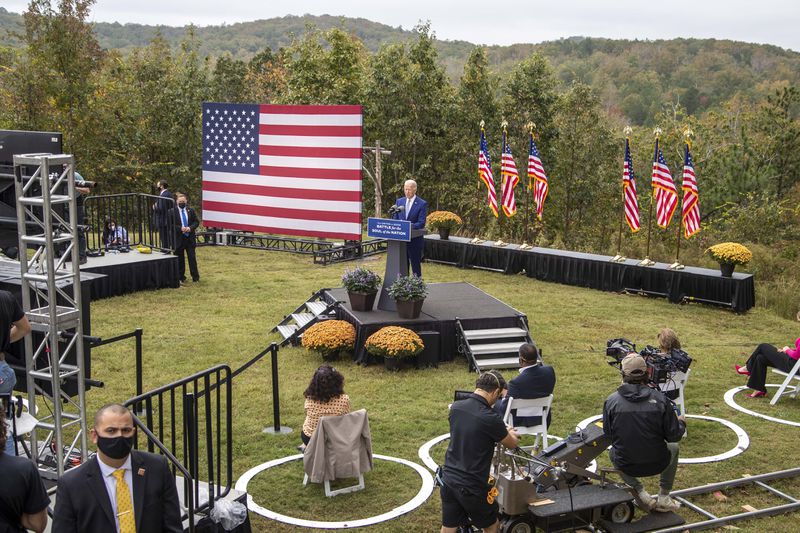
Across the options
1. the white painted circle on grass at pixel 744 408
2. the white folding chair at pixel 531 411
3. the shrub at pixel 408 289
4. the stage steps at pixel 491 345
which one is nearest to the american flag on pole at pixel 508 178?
the stage steps at pixel 491 345

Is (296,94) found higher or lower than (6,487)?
higher

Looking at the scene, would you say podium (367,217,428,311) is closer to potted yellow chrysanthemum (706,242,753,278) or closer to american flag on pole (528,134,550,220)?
american flag on pole (528,134,550,220)

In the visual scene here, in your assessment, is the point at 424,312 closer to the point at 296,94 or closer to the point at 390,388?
the point at 390,388

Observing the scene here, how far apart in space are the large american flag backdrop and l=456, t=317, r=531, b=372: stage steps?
7.18m

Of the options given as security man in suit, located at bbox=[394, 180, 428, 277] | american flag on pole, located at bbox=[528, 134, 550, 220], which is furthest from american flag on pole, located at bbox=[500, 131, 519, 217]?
security man in suit, located at bbox=[394, 180, 428, 277]

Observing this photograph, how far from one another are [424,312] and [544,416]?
17.0ft

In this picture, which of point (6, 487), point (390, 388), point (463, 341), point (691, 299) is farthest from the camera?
point (691, 299)

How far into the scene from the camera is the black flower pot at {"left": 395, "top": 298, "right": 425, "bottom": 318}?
13305 millimetres

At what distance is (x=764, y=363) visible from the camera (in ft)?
37.1

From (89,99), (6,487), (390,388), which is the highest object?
(89,99)

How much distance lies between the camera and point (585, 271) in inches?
739

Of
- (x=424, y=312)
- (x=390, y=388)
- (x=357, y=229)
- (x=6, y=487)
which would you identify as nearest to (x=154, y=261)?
(x=357, y=229)

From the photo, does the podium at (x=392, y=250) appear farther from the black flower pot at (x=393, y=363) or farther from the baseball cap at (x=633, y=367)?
the baseball cap at (x=633, y=367)

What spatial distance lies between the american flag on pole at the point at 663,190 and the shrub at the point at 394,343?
Answer: 291 inches
